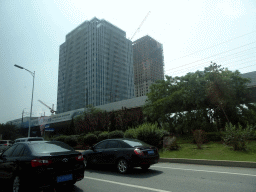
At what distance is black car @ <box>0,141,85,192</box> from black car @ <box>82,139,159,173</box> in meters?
2.47

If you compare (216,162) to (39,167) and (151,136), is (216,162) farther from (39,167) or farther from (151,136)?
(39,167)

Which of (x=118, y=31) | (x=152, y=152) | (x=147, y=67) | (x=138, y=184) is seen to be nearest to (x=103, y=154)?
(x=152, y=152)

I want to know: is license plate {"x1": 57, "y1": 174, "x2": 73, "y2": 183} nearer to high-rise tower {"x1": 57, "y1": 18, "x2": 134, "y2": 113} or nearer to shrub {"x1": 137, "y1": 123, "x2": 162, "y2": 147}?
shrub {"x1": 137, "y1": 123, "x2": 162, "y2": 147}

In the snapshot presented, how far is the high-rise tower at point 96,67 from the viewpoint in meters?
107

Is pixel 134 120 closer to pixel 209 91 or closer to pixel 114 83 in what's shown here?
pixel 209 91

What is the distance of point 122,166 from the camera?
7766 mm

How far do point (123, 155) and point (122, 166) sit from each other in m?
0.45

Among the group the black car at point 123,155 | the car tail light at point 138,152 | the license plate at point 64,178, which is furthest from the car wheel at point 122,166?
the license plate at point 64,178

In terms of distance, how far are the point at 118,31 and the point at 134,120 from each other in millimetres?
102926

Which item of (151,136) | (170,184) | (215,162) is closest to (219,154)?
(215,162)

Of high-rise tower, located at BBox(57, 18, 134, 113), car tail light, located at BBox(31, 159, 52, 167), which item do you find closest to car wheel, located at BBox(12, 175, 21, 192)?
car tail light, located at BBox(31, 159, 52, 167)

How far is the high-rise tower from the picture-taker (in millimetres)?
106688

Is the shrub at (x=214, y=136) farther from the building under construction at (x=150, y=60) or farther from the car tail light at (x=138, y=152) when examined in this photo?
the building under construction at (x=150, y=60)

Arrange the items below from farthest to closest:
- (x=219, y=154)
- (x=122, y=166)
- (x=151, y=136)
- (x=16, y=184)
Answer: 1. (x=151, y=136)
2. (x=219, y=154)
3. (x=122, y=166)
4. (x=16, y=184)
